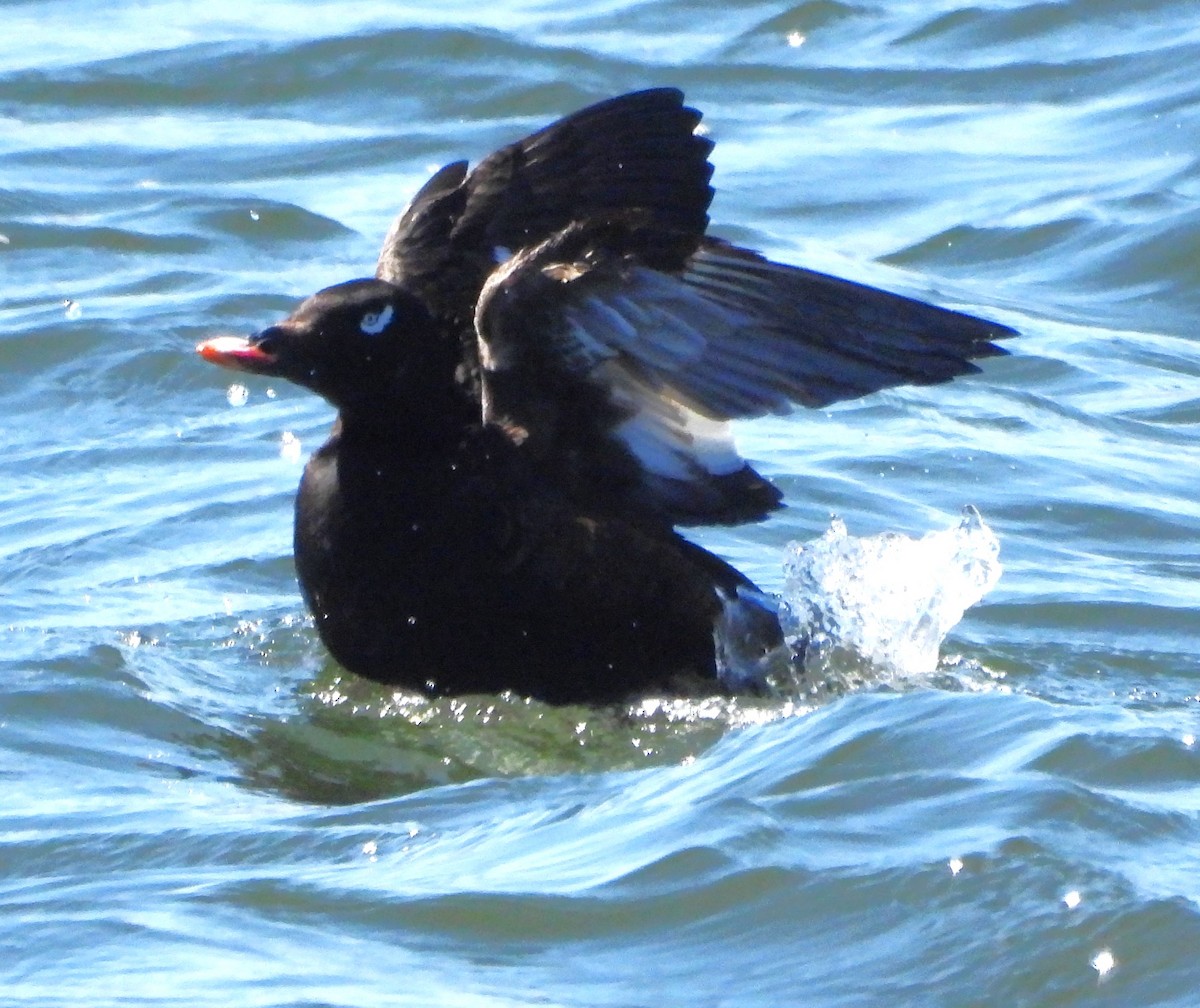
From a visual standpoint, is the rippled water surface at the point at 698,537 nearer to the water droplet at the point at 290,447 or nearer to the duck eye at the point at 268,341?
the water droplet at the point at 290,447

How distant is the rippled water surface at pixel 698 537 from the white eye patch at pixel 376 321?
3.01ft

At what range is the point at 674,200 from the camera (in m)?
6.54

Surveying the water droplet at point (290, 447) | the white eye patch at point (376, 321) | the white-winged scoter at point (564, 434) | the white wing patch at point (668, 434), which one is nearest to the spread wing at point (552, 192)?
the white-winged scoter at point (564, 434)

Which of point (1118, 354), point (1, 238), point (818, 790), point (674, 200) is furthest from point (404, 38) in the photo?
point (818, 790)

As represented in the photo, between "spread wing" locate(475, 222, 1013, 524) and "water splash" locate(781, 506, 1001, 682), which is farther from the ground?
"spread wing" locate(475, 222, 1013, 524)

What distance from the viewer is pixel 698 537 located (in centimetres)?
771

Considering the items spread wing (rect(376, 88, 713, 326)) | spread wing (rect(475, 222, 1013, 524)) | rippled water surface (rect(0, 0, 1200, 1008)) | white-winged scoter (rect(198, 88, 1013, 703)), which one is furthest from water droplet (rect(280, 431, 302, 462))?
spread wing (rect(475, 222, 1013, 524))

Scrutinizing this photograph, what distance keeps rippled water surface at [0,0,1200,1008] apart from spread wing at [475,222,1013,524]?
0.70 metres

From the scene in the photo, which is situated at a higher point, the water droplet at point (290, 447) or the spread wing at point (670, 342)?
the spread wing at point (670, 342)

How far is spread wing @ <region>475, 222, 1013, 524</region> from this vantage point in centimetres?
577

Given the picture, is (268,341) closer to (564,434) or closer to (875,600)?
(564,434)

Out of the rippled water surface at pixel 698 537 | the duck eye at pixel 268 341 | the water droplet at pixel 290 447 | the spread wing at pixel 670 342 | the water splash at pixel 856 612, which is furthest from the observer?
the water droplet at pixel 290 447

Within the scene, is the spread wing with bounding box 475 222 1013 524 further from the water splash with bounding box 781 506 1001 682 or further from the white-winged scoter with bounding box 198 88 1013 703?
the water splash with bounding box 781 506 1001 682

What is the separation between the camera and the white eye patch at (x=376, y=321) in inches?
235
